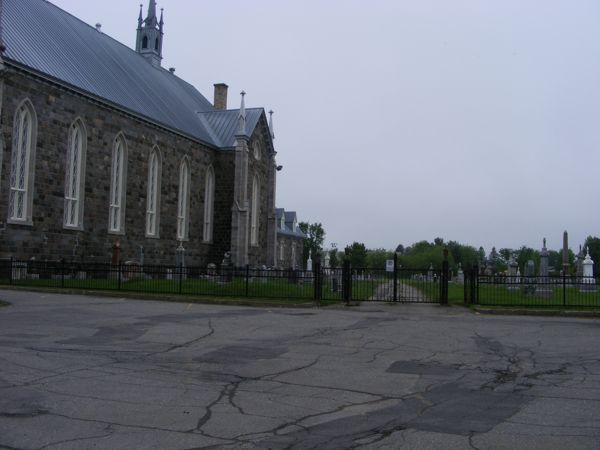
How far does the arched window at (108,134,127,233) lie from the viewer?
31.2 meters

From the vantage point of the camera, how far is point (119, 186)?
104 ft

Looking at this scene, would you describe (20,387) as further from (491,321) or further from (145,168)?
(145,168)

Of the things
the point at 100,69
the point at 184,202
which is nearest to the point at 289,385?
the point at 100,69

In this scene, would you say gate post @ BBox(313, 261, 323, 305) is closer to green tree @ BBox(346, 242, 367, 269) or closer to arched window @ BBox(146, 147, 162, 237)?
arched window @ BBox(146, 147, 162, 237)

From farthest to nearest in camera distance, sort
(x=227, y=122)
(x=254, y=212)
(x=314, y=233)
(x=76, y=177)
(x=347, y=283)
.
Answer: (x=314, y=233)
(x=254, y=212)
(x=227, y=122)
(x=76, y=177)
(x=347, y=283)

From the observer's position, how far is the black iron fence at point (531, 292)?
20.5 metres

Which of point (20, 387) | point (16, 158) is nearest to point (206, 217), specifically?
point (16, 158)

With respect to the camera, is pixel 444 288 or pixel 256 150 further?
pixel 256 150

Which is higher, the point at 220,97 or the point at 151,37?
the point at 151,37

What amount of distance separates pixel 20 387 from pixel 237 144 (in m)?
34.0

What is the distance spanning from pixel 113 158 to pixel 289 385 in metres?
25.7

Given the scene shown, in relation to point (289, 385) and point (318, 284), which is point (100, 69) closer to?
point (318, 284)

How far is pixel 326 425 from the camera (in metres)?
5.79

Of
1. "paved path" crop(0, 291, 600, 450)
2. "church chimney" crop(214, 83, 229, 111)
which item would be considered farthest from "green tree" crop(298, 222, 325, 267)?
"paved path" crop(0, 291, 600, 450)
